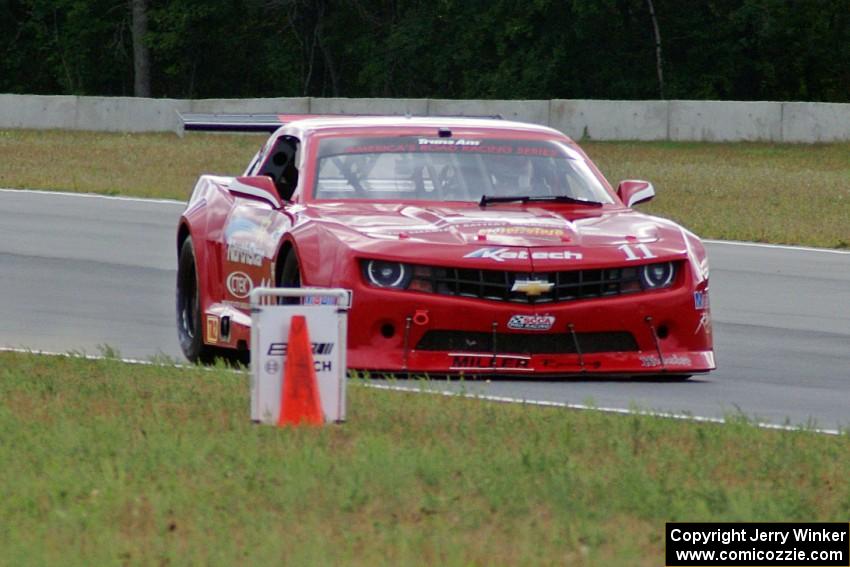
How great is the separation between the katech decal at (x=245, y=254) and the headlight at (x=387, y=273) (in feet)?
3.28

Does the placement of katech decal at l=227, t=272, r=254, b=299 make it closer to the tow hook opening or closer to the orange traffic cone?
the tow hook opening

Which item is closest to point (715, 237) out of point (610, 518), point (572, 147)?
point (572, 147)

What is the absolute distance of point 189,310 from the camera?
11203 mm

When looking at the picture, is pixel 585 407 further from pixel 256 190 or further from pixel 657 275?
pixel 256 190

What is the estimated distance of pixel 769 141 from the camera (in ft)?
120

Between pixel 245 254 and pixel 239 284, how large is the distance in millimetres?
177

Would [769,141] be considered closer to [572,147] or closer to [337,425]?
[572,147]

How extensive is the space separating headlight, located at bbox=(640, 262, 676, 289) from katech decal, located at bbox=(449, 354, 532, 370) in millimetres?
723

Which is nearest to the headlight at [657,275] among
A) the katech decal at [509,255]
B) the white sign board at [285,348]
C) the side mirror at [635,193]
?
the katech decal at [509,255]

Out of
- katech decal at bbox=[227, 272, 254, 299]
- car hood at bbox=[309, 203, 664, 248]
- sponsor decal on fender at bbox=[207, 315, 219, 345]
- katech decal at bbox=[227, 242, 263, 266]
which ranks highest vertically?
car hood at bbox=[309, 203, 664, 248]

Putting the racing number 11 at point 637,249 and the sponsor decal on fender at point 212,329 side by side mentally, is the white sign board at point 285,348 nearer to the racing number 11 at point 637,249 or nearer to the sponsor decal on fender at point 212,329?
the racing number 11 at point 637,249

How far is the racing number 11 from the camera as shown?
9.20 metres

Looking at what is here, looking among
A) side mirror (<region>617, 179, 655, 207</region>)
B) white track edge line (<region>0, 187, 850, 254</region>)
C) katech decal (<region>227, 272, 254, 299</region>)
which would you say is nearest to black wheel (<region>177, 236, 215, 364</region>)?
katech decal (<region>227, 272, 254, 299</region>)

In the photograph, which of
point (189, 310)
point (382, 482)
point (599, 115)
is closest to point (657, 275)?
point (189, 310)
